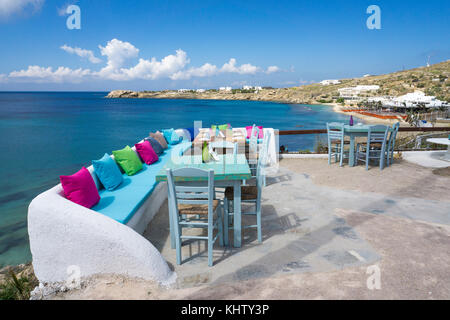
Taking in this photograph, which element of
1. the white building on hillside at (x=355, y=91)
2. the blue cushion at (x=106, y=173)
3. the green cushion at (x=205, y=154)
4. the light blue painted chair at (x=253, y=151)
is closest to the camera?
the green cushion at (x=205, y=154)

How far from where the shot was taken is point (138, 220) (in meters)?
3.44

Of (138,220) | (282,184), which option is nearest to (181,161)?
(138,220)

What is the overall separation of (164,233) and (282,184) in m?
2.63

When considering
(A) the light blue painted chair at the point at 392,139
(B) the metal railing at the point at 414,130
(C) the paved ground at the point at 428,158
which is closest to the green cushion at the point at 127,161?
(B) the metal railing at the point at 414,130

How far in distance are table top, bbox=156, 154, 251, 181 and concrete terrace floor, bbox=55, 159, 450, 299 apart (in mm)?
812

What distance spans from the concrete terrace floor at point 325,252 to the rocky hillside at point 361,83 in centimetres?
4197

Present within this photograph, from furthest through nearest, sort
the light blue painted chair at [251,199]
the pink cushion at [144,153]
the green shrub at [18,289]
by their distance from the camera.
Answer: the pink cushion at [144,153] → the light blue painted chair at [251,199] → the green shrub at [18,289]

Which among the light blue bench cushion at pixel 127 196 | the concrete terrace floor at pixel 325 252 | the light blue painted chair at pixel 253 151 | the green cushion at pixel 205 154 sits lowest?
the concrete terrace floor at pixel 325 252

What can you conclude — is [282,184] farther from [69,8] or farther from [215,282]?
[69,8]

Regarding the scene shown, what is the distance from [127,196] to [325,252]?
2.39m

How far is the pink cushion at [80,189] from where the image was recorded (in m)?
3.02

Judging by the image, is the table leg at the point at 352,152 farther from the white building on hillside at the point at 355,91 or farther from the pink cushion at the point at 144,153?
the white building on hillside at the point at 355,91

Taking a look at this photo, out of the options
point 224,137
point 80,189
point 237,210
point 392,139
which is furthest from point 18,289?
point 392,139

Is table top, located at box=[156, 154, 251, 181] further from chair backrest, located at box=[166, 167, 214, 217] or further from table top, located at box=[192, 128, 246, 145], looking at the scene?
table top, located at box=[192, 128, 246, 145]
